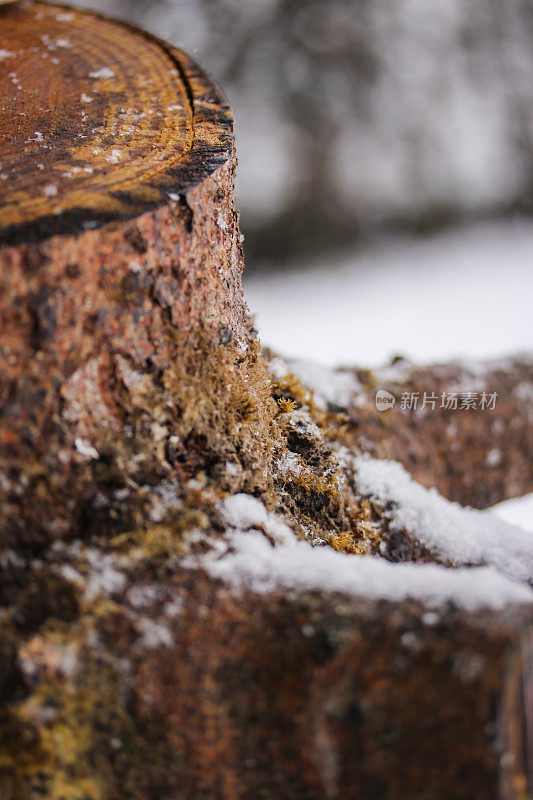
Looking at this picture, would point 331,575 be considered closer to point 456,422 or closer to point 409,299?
point 456,422

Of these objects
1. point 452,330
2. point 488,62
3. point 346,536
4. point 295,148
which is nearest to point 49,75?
point 346,536

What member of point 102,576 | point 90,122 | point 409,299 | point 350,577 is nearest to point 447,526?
point 350,577

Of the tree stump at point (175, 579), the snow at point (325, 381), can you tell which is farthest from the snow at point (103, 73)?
the snow at point (325, 381)

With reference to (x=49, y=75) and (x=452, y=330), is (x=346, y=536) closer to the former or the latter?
(x=49, y=75)

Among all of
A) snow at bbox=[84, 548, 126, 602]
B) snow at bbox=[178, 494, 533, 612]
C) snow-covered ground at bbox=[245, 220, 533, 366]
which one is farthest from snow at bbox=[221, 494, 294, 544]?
snow-covered ground at bbox=[245, 220, 533, 366]

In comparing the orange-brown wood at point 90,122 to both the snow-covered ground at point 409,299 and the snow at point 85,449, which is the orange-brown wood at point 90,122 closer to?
the snow at point 85,449

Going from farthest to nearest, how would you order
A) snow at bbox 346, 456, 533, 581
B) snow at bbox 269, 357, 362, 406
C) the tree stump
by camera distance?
snow at bbox 269, 357, 362, 406 → snow at bbox 346, 456, 533, 581 → the tree stump

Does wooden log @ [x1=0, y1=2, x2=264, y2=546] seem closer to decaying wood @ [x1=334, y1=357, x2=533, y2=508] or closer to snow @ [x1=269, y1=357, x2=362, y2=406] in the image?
snow @ [x1=269, y1=357, x2=362, y2=406]
